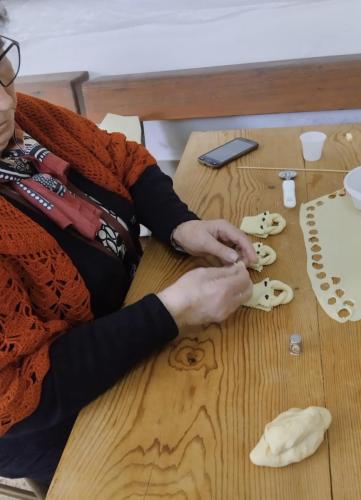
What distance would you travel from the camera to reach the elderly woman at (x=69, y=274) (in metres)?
0.63

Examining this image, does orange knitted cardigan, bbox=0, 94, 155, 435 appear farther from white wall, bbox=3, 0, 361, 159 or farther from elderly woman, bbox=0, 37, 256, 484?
white wall, bbox=3, 0, 361, 159

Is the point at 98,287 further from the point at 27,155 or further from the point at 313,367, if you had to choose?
the point at 313,367

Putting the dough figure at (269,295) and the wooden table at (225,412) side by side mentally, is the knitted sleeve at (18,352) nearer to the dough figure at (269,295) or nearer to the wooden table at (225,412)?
the wooden table at (225,412)

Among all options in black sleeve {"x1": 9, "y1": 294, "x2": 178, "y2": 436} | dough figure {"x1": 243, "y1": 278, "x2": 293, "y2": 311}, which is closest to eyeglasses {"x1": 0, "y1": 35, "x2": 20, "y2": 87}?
black sleeve {"x1": 9, "y1": 294, "x2": 178, "y2": 436}

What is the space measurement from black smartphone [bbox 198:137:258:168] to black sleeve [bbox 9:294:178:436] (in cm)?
56

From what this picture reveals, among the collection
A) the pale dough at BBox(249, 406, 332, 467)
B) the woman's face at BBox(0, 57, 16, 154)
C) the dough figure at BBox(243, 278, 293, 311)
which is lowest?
the dough figure at BBox(243, 278, 293, 311)

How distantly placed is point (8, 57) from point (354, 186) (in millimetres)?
689

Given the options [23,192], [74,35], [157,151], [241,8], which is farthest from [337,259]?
[74,35]

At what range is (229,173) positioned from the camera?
1125 millimetres

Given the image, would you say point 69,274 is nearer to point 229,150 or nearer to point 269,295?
point 269,295

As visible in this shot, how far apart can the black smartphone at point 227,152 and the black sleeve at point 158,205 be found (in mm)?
142

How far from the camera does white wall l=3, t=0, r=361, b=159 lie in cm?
150

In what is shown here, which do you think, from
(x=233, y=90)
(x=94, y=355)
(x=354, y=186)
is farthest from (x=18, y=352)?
(x=233, y=90)

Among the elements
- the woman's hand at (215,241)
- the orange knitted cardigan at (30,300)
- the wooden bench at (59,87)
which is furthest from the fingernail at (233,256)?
the wooden bench at (59,87)
